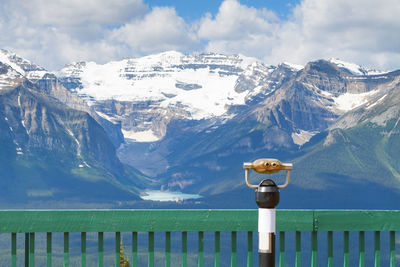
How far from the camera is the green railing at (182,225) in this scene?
1429cm

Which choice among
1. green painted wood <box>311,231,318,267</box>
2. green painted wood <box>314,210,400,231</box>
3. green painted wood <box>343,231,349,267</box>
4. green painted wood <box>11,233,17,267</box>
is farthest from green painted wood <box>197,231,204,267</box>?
green painted wood <box>11,233,17,267</box>

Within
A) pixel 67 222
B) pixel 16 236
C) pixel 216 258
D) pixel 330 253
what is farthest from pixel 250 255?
pixel 16 236

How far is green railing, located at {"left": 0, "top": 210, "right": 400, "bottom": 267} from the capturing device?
14289 millimetres

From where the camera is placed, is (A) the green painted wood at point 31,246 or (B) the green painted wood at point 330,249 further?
(B) the green painted wood at point 330,249

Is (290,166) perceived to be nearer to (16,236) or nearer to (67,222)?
(67,222)

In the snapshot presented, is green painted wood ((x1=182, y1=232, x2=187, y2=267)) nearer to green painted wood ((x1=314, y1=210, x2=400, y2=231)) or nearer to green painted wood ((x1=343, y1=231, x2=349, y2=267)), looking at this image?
green painted wood ((x1=314, y1=210, x2=400, y2=231))

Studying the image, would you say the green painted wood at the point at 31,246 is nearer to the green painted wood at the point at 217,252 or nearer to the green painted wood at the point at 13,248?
the green painted wood at the point at 13,248

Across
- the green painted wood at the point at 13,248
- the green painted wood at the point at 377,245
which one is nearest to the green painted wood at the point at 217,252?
the green painted wood at the point at 377,245

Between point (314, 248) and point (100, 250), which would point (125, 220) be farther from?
point (314, 248)

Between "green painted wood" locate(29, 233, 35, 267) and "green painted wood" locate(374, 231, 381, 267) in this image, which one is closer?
"green painted wood" locate(29, 233, 35, 267)

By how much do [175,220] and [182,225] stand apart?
185 mm

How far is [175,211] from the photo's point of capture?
1461 centimetres

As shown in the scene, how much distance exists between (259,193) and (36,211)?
5280 millimetres

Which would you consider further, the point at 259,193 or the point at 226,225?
the point at 226,225
